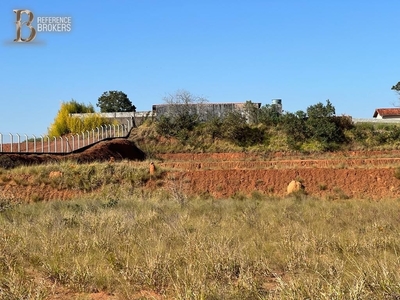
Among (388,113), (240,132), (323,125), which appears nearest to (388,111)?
(388,113)

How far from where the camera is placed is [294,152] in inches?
1487

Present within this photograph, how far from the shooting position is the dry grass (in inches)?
188

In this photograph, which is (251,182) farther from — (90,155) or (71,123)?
(71,123)

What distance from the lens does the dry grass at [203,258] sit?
15.7 ft

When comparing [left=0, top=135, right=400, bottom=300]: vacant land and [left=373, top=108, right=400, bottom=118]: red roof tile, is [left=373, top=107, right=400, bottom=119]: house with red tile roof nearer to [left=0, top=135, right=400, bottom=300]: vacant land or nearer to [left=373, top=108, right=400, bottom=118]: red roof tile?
[left=373, top=108, right=400, bottom=118]: red roof tile

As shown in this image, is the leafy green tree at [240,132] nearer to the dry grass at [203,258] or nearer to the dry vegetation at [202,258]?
the dry vegetation at [202,258]

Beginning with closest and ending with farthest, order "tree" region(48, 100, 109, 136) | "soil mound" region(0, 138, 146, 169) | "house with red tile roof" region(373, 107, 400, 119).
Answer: "soil mound" region(0, 138, 146, 169) → "tree" region(48, 100, 109, 136) → "house with red tile roof" region(373, 107, 400, 119)

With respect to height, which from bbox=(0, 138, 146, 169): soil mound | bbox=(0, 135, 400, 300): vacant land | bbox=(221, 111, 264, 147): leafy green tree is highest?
bbox=(221, 111, 264, 147): leafy green tree

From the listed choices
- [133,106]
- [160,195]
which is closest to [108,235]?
[160,195]

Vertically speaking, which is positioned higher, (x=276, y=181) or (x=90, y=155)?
(x=90, y=155)

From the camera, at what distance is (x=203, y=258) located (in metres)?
6.14

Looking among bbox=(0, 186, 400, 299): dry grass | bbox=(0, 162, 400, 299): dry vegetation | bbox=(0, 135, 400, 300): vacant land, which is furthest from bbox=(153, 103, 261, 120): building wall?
bbox=(0, 186, 400, 299): dry grass

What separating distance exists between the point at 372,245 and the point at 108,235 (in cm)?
394

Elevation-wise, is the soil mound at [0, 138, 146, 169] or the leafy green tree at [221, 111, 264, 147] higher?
the leafy green tree at [221, 111, 264, 147]
